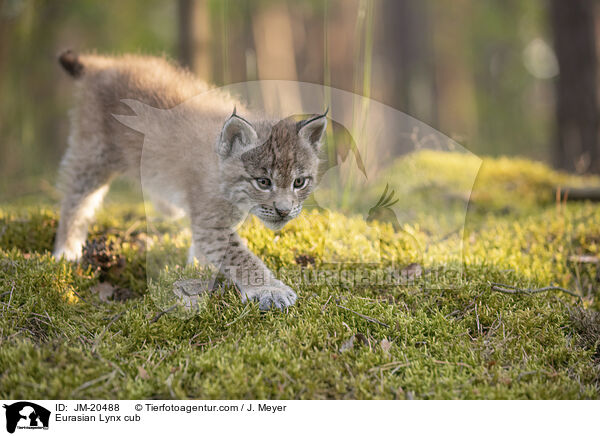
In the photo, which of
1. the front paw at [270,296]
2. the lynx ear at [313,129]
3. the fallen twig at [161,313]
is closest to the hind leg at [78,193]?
the fallen twig at [161,313]

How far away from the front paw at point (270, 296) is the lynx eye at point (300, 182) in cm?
65

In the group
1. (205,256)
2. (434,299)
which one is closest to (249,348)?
(205,256)

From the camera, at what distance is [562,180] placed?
5449 mm

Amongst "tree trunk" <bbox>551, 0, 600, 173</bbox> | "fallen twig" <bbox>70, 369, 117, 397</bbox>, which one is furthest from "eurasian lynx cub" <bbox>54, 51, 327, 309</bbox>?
"tree trunk" <bbox>551, 0, 600, 173</bbox>

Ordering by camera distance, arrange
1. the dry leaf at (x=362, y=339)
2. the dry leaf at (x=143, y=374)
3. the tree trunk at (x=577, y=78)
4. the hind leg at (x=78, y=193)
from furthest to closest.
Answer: the tree trunk at (x=577, y=78), the hind leg at (x=78, y=193), the dry leaf at (x=362, y=339), the dry leaf at (x=143, y=374)

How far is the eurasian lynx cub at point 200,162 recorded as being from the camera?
2.81 meters

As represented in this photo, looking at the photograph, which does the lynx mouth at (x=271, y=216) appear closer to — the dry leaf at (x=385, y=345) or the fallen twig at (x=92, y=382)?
the dry leaf at (x=385, y=345)

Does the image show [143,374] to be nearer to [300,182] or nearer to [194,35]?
[300,182]

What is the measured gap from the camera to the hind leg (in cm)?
373

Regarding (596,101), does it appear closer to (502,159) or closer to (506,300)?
(502,159)

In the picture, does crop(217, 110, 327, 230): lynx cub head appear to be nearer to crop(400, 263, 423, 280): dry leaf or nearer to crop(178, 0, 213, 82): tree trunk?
crop(400, 263, 423, 280): dry leaf

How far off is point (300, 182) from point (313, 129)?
343mm
